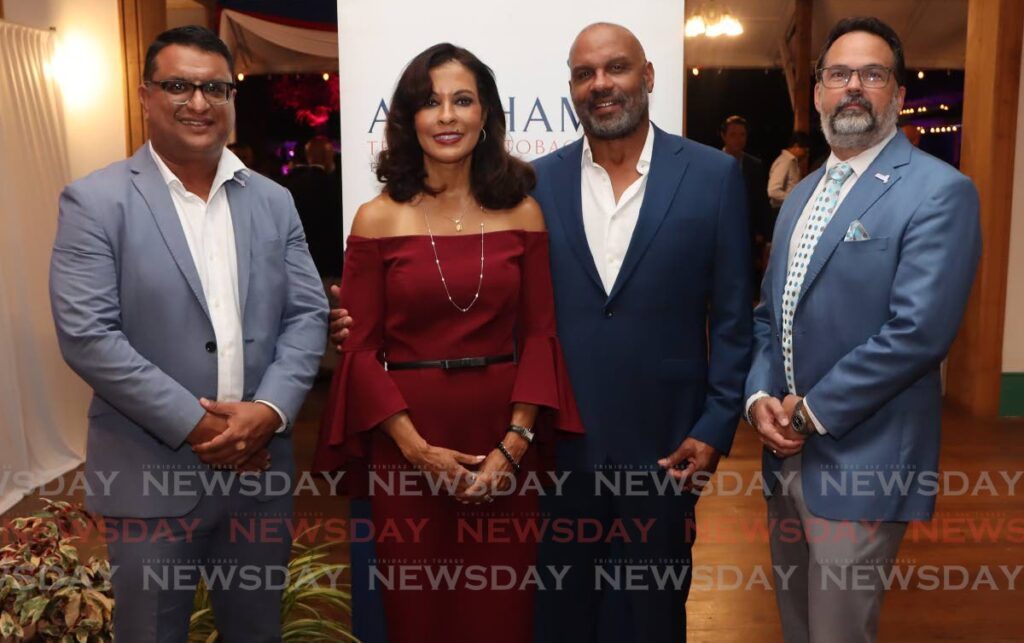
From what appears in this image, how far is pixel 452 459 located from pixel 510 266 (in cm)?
47

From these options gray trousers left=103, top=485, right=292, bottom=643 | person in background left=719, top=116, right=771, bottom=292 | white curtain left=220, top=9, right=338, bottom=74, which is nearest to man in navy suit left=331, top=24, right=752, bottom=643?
gray trousers left=103, top=485, right=292, bottom=643

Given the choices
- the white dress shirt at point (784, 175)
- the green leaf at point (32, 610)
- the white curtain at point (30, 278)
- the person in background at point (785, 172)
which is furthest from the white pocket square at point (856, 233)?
the white dress shirt at point (784, 175)

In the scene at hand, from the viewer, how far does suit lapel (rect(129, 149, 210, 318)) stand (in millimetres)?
2215

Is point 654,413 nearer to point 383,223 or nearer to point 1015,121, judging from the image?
point 383,223

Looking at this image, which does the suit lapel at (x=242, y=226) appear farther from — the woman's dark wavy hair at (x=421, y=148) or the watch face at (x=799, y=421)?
the watch face at (x=799, y=421)

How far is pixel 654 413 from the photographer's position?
2.58 metres

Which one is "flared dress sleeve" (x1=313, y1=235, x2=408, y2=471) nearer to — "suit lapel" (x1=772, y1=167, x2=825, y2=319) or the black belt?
the black belt

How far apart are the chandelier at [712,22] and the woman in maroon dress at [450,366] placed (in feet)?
28.0

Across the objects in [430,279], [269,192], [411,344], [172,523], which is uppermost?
[269,192]

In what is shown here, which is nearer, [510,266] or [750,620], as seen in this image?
[510,266]

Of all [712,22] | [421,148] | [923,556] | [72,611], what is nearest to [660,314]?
[421,148]

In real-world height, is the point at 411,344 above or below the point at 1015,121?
below

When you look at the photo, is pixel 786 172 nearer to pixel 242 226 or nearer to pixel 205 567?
pixel 242 226

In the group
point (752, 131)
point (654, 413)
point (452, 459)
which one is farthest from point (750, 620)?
point (752, 131)
